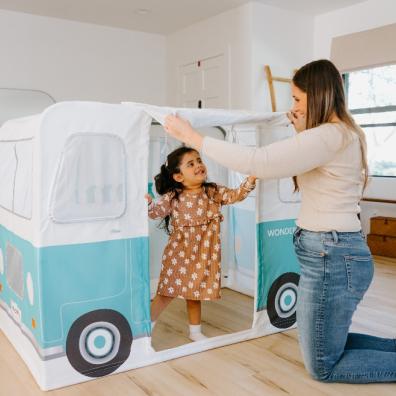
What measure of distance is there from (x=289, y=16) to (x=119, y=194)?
3.17 m

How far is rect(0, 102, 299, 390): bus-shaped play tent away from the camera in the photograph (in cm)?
188

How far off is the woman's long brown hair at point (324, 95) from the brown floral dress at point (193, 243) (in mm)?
697

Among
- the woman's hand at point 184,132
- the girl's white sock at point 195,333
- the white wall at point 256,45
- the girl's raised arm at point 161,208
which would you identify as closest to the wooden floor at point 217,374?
the girl's white sock at point 195,333

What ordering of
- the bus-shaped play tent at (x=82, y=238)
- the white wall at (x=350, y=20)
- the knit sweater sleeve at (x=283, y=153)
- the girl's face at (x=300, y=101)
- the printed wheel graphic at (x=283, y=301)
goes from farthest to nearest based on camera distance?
the white wall at (x=350, y=20) → the printed wheel graphic at (x=283, y=301) → the bus-shaped play tent at (x=82, y=238) → the girl's face at (x=300, y=101) → the knit sweater sleeve at (x=283, y=153)

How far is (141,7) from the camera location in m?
4.29

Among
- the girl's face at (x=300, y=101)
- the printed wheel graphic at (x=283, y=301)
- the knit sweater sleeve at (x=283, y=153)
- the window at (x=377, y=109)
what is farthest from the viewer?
the window at (x=377, y=109)

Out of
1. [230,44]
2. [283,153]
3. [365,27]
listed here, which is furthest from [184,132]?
[365,27]

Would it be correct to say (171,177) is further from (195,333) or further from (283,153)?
(283,153)

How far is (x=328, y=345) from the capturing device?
1.83 metres

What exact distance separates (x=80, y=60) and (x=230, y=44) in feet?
4.60

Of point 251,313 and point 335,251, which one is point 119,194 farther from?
point 251,313

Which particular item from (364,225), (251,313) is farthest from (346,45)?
(251,313)

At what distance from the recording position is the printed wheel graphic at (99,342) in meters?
1.96

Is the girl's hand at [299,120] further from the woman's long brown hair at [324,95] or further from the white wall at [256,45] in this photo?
the white wall at [256,45]
